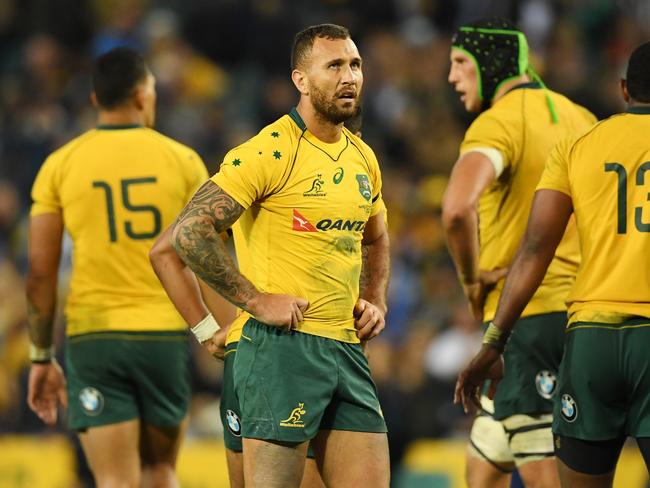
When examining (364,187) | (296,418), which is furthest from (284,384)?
(364,187)

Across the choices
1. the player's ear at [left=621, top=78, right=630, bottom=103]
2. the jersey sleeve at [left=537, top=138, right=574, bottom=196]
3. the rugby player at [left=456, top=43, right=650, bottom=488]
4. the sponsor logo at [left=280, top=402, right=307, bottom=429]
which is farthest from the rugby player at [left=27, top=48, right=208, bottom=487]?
the player's ear at [left=621, top=78, right=630, bottom=103]

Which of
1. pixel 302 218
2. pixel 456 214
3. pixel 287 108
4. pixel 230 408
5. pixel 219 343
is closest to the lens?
pixel 302 218

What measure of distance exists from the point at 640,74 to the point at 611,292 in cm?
99

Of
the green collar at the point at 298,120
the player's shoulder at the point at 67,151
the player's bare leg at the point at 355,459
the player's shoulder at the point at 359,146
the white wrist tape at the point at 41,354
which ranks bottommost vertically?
Result: the white wrist tape at the point at 41,354

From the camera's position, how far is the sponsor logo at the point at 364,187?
5.63 m

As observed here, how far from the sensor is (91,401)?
7371 millimetres

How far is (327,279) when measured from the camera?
5.52m

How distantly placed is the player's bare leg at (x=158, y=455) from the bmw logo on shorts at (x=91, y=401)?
11.7 inches

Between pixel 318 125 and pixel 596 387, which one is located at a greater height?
pixel 318 125

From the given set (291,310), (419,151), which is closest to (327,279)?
(291,310)

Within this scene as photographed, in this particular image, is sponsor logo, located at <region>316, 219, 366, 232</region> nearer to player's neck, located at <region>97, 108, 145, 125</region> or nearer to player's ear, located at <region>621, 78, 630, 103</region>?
player's ear, located at <region>621, 78, 630, 103</region>

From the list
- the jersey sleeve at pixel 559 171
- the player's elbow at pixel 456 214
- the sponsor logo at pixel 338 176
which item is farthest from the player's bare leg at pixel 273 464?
the player's elbow at pixel 456 214

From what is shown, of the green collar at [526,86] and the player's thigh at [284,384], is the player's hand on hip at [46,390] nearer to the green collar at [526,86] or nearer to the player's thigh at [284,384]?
the player's thigh at [284,384]

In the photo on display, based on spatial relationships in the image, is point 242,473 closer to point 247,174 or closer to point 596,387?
point 247,174
